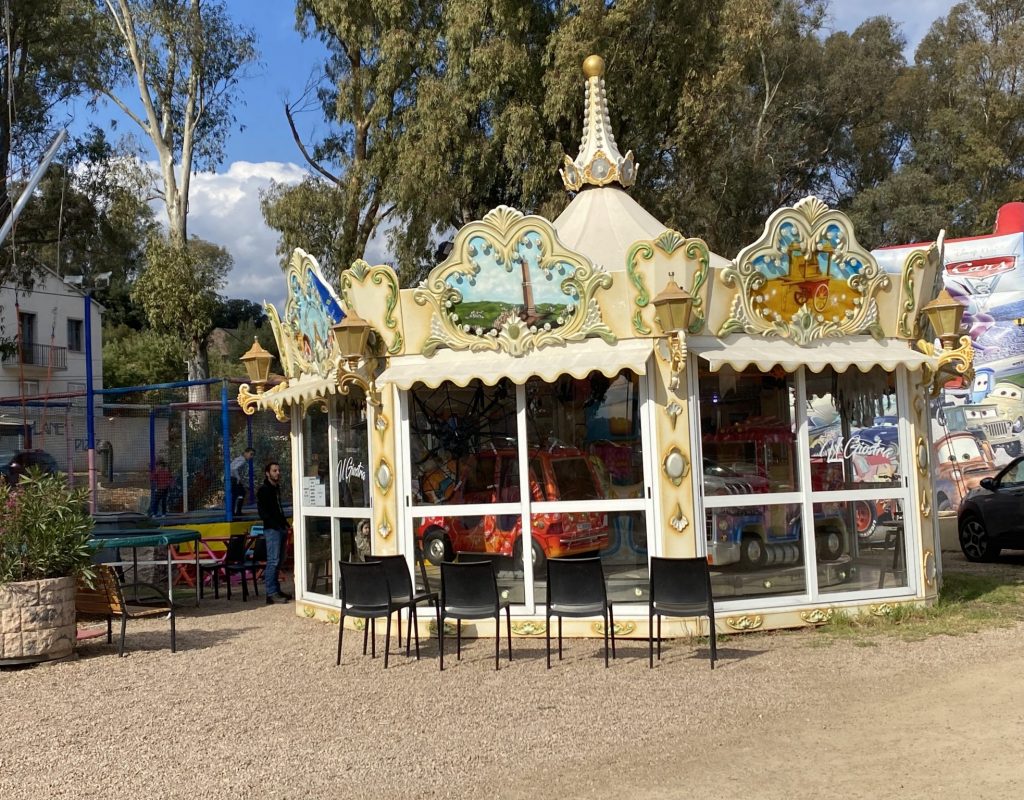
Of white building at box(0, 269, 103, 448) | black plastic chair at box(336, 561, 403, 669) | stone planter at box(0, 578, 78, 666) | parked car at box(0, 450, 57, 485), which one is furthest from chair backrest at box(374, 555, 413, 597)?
white building at box(0, 269, 103, 448)

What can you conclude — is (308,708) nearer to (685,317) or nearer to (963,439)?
(685,317)

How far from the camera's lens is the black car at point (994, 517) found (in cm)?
1410

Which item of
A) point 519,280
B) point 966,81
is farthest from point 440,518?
point 966,81

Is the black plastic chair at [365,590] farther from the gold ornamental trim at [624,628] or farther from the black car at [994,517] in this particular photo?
the black car at [994,517]

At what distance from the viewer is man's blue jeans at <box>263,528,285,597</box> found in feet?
41.0

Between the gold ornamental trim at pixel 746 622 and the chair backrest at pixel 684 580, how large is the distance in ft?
4.37

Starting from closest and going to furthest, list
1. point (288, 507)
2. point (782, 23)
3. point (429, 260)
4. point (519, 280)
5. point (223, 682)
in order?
point (223, 682) → point (519, 280) → point (288, 507) → point (429, 260) → point (782, 23)

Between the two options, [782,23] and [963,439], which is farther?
[782,23]

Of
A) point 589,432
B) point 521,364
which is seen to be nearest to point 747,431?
point 589,432

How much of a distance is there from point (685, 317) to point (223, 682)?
4936mm

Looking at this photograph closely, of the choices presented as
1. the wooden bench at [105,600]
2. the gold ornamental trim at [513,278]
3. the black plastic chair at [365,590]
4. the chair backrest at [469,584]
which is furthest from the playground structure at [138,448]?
the chair backrest at [469,584]

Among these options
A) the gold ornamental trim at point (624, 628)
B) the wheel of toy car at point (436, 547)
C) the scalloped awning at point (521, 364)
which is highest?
the scalloped awning at point (521, 364)

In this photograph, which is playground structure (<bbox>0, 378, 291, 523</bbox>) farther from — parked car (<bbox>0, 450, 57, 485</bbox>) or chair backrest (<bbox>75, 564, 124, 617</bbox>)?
chair backrest (<bbox>75, 564, 124, 617</bbox>)

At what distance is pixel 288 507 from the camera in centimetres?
1900
